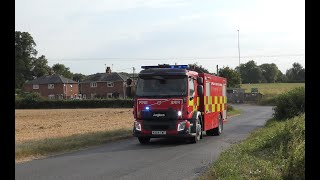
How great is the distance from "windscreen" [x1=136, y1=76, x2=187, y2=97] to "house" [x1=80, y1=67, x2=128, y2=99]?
293 ft

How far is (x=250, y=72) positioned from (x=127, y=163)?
143m

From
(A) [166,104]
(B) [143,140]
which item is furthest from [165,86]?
(B) [143,140]

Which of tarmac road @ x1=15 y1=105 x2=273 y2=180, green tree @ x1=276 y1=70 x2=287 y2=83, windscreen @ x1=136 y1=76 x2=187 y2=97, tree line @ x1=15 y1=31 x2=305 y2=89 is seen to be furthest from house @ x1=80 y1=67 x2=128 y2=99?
tarmac road @ x1=15 y1=105 x2=273 y2=180

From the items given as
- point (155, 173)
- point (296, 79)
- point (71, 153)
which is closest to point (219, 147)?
point (71, 153)

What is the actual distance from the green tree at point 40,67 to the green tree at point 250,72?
2365 inches

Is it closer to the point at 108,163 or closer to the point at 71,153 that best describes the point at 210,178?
the point at 108,163

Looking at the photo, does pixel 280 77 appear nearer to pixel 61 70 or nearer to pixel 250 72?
pixel 250 72

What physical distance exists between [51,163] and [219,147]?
20.9 ft

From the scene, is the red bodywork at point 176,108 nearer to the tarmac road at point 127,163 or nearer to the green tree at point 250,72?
the tarmac road at point 127,163

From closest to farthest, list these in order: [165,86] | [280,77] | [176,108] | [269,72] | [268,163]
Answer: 1. [268,163]
2. [176,108]
3. [165,86]
4. [269,72]
5. [280,77]

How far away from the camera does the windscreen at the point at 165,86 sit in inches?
706

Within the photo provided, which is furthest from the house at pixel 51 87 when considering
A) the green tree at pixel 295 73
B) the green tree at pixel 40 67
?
the green tree at pixel 295 73

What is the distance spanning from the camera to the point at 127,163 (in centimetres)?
1282
